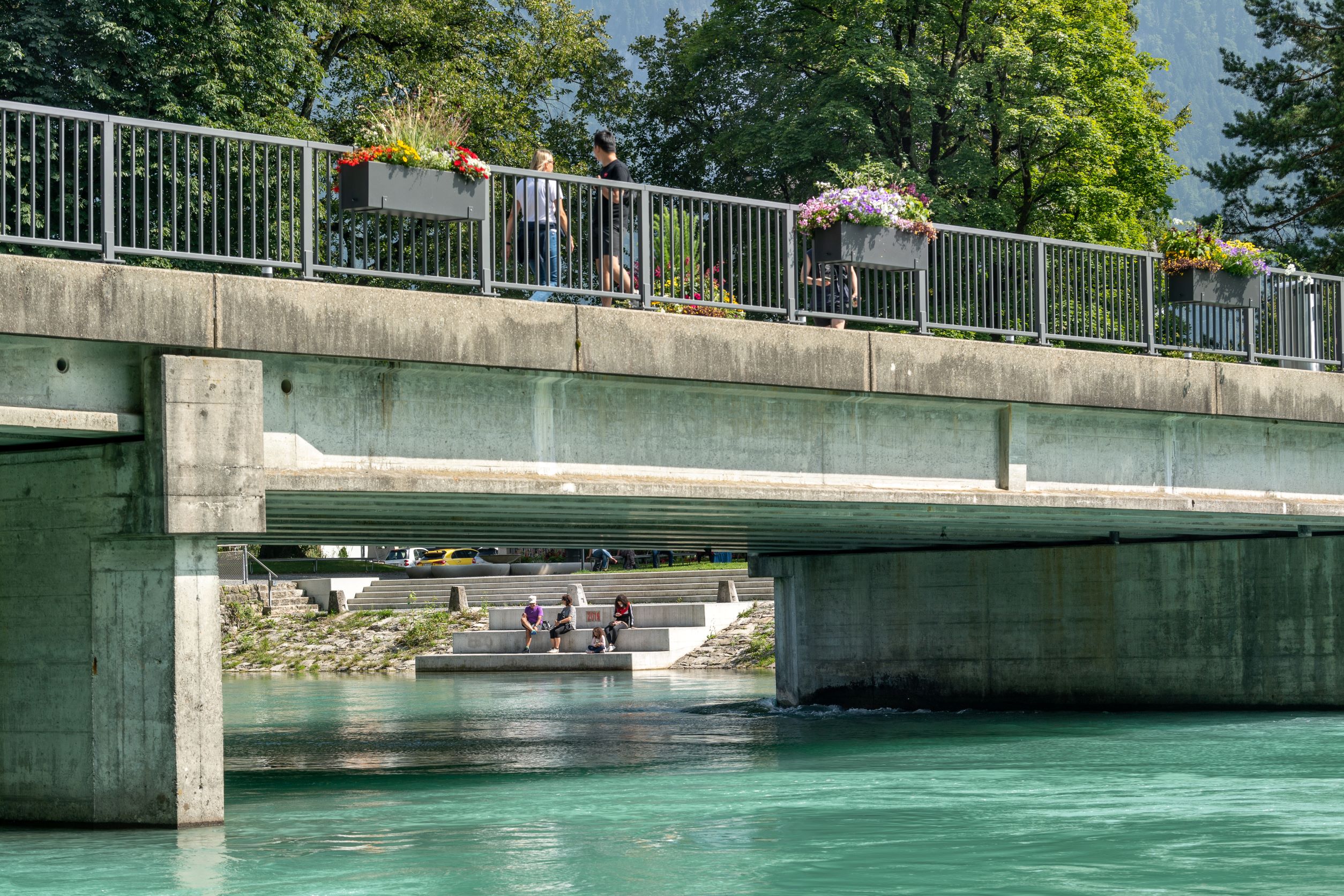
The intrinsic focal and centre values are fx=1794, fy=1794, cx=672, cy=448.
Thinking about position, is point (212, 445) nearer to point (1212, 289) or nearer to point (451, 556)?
point (1212, 289)

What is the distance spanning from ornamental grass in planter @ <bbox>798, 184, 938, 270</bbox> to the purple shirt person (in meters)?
26.6

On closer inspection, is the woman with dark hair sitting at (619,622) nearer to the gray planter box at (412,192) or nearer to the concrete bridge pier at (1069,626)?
the concrete bridge pier at (1069,626)

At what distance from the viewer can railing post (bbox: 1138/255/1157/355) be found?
18.1m

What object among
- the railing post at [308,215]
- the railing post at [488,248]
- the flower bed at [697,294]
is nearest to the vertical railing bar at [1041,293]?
the flower bed at [697,294]

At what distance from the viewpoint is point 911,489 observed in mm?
16094

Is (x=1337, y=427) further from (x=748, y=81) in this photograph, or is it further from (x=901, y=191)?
(x=748, y=81)

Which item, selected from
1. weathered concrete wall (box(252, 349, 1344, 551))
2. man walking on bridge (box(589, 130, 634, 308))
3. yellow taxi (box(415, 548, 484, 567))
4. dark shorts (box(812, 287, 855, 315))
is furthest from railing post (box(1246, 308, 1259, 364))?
yellow taxi (box(415, 548, 484, 567))

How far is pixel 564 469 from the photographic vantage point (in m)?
14.0

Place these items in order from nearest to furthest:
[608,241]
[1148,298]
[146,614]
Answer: [146,614] → [608,241] → [1148,298]

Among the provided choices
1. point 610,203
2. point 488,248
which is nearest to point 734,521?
point 610,203

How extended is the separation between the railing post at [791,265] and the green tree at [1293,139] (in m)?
28.4

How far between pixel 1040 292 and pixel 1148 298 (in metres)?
1.74

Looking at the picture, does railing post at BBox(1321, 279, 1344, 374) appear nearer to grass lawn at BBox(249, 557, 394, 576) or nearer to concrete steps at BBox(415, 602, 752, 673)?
concrete steps at BBox(415, 602, 752, 673)

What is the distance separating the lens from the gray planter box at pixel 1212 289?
18.5 meters
